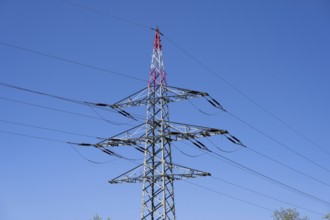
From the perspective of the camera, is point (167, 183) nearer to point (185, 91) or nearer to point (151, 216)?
point (151, 216)

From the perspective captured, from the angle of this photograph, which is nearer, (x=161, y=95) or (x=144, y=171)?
(x=144, y=171)

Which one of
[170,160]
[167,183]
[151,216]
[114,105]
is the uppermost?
[114,105]

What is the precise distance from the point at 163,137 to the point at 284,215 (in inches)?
2111

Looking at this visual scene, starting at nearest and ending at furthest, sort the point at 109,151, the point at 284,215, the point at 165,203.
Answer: the point at 165,203, the point at 109,151, the point at 284,215

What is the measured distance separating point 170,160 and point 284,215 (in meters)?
53.1

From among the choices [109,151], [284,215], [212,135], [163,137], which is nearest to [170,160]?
[163,137]

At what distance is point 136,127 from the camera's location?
71.8ft

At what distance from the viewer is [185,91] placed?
21531 mm

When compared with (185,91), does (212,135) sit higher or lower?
lower

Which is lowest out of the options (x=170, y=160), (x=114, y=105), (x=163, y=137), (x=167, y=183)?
(x=167, y=183)

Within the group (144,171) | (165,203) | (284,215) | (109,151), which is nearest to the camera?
(165,203)

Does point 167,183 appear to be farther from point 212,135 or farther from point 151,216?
point 212,135

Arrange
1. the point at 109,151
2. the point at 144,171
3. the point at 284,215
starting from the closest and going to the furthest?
the point at 144,171 < the point at 109,151 < the point at 284,215

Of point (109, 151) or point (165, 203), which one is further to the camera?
point (109, 151)
